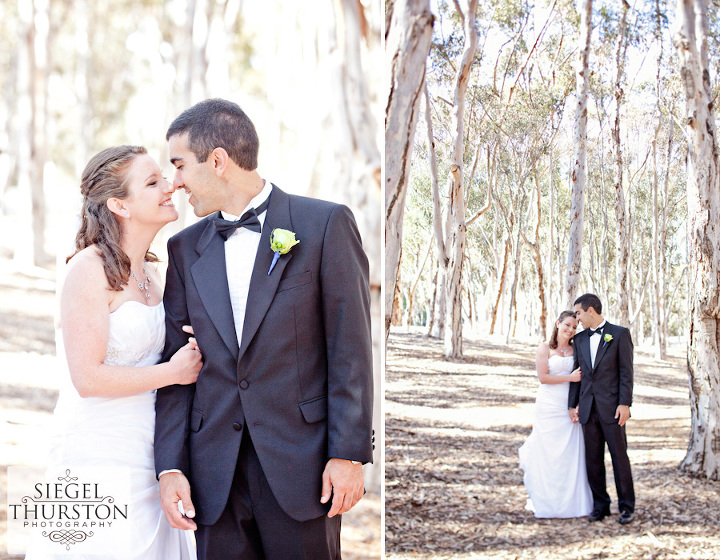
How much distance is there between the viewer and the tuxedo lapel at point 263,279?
1.72 m

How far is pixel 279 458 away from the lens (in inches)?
68.2

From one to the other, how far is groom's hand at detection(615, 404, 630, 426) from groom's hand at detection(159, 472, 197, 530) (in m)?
2.10

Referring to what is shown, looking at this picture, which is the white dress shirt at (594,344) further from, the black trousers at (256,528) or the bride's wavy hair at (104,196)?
the bride's wavy hair at (104,196)

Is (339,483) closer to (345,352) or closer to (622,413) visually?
(345,352)

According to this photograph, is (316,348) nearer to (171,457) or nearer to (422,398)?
(171,457)

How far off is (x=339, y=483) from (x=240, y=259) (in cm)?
65

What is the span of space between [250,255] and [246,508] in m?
0.67

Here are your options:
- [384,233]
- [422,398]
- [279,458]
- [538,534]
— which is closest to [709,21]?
[384,233]

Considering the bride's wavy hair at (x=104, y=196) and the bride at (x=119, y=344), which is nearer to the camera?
the bride at (x=119, y=344)

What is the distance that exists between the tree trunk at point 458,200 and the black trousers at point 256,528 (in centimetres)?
164

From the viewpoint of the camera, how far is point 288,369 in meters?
1.75
